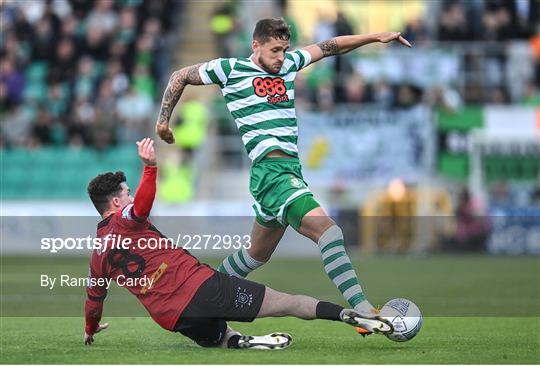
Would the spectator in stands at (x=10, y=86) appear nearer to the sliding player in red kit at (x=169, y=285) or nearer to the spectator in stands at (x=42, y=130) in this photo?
the spectator in stands at (x=42, y=130)

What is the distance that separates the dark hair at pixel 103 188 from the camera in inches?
371

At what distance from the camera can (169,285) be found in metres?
9.29

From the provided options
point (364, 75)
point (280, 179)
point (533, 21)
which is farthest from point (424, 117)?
point (280, 179)

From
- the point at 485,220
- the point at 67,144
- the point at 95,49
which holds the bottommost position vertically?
the point at 485,220

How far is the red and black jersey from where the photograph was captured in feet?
30.4

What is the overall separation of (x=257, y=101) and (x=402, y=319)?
200 centimetres

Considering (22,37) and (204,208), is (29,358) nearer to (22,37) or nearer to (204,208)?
(204,208)

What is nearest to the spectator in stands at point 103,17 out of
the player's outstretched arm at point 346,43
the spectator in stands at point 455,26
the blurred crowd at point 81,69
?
the blurred crowd at point 81,69

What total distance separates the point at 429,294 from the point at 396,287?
101 cm

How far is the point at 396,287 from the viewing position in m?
16.8

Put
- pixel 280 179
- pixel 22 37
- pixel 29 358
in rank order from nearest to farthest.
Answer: pixel 29 358 < pixel 280 179 < pixel 22 37

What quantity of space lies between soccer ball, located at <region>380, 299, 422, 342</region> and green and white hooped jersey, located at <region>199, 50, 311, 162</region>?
148 cm

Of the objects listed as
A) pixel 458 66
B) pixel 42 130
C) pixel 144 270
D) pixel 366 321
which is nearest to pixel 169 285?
pixel 144 270

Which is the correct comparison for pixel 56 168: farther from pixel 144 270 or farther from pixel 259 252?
pixel 144 270
